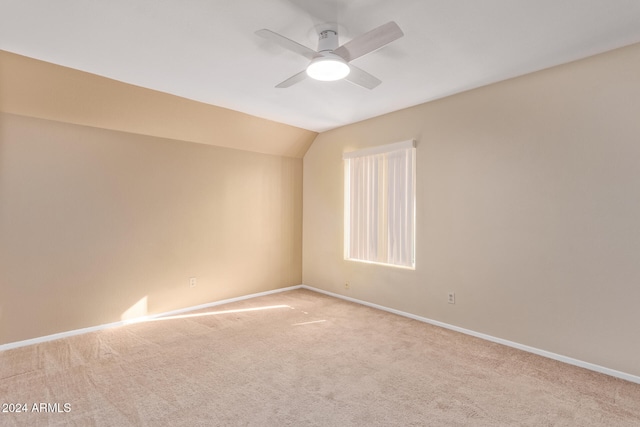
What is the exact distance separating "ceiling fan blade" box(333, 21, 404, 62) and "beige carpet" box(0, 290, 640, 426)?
2389 mm

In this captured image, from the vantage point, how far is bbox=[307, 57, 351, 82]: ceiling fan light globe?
2212 mm

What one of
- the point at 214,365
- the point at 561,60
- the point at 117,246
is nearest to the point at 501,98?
the point at 561,60

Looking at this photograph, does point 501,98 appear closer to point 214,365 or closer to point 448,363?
point 448,363

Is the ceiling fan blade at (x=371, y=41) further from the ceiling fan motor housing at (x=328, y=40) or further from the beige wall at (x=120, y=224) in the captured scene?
the beige wall at (x=120, y=224)

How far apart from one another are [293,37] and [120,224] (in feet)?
9.55

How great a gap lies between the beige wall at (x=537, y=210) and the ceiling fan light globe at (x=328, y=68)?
177 cm

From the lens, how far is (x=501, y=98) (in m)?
3.15

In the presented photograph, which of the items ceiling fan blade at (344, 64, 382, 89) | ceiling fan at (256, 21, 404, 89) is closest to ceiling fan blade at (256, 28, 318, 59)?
ceiling fan at (256, 21, 404, 89)

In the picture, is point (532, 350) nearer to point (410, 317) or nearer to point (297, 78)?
point (410, 317)

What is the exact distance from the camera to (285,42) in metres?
2.02

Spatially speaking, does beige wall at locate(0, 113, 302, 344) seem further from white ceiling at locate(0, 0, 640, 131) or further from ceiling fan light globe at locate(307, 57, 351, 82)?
ceiling fan light globe at locate(307, 57, 351, 82)

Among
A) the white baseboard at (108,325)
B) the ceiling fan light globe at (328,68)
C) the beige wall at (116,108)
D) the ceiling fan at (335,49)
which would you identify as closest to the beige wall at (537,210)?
the ceiling fan at (335,49)

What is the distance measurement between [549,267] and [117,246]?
14.9ft

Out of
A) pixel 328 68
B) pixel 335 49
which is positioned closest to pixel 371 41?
pixel 335 49
